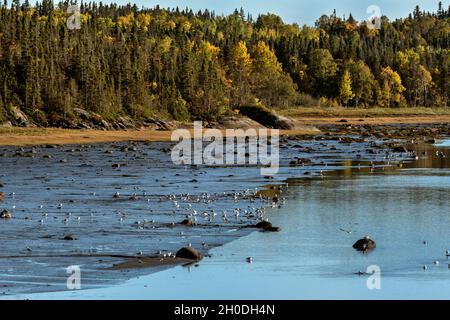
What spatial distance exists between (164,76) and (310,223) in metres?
111

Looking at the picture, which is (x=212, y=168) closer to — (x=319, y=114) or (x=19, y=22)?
(x=19, y=22)

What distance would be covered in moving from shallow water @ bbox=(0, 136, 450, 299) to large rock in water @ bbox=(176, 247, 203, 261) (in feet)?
0.92

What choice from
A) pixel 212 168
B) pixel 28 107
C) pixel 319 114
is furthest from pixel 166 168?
pixel 319 114

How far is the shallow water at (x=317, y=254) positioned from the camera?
1816 centimetres

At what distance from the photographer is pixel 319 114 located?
161m

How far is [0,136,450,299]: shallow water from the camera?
18.2 meters

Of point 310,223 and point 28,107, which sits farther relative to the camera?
point 28,107

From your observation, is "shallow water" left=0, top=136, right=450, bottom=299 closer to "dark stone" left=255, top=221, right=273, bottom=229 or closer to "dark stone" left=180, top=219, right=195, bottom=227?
"dark stone" left=255, top=221, right=273, bottom=229

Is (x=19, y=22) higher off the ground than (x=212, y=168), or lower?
higher

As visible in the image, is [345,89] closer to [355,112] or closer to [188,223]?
[355,112]

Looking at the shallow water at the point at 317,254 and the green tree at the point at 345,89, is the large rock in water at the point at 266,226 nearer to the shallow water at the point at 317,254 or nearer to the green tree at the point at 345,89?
the shallow water at the point at 317,254

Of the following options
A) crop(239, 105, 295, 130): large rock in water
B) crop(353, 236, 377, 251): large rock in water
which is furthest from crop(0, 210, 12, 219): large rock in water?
crop(239, 105, 295, 130): large rock in water

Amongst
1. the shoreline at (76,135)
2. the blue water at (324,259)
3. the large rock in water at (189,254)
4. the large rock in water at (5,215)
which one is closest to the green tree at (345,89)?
the shoreline at (76,135)
